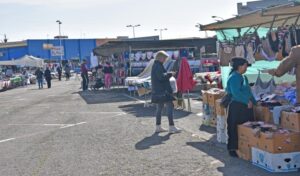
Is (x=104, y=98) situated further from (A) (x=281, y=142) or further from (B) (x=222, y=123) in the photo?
(A) (x=281, y=142)

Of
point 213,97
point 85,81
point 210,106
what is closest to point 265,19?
point 213,97

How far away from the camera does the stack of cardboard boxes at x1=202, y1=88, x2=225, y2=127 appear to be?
1090 cm

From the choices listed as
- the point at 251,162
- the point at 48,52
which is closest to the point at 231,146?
the point at 251,162

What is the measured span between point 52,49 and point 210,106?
65614mm

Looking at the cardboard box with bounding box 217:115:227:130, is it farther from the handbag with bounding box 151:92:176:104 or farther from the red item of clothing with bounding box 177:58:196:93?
the red item of clothing with bounding box 177:58:196:93

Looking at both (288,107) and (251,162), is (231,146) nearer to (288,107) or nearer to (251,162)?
(251,162)

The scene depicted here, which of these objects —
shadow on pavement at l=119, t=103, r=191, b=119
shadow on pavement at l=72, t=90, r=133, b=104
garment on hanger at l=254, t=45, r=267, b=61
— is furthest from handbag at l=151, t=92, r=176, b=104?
shadow on pavement at l=72, t=90, r=133, b=104

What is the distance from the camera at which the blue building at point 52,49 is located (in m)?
74.4

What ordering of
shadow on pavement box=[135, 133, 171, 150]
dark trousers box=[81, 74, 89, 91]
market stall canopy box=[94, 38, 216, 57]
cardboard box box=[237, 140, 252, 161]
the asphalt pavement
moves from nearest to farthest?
the asphalt pavement, cardboard box box=[237, 140, 252, 161], shadow on pavement box=[135, 133, 171, 150], market stall canopy box=[94, 38, 216, 57], dark trousers box=[81, 74, 89, 91]

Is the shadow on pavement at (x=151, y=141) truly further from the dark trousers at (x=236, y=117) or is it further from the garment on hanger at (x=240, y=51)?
the garment on hanger at (x=240, y=51)

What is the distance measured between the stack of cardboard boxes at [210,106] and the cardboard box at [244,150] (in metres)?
2.81

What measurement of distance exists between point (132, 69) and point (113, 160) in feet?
55.0

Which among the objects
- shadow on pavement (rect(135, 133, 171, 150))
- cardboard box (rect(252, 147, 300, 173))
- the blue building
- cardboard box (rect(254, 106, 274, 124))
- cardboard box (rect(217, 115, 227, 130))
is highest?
the blue building

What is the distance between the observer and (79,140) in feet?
34.9
